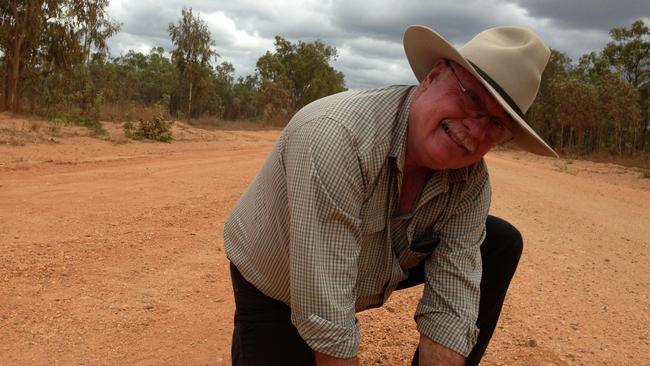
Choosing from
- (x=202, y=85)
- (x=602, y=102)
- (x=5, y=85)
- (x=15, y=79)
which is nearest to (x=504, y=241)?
(x=15, y=79)

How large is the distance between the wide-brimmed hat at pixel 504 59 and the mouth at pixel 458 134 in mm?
126

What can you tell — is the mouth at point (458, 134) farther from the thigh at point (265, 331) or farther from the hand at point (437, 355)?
the thigh at point (265, 331)

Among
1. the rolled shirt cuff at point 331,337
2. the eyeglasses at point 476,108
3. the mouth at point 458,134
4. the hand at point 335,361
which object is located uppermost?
the eyeglasses at point 476,108

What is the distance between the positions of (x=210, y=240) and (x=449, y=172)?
9.41ft

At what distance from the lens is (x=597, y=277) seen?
14.7 feet

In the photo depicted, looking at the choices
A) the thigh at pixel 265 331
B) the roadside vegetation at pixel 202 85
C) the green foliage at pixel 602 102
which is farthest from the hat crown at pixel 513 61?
the green foliage at pixel 602 102

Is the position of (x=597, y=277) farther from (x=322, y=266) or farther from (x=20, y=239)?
(x=20, y=239)

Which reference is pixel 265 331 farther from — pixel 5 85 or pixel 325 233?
pixel 5 85

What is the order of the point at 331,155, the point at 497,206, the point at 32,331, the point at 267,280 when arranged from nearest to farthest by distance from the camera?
1. the point at 331,155
2. the point at 267,280
3. the point at 32,331
4. the point at 497,206

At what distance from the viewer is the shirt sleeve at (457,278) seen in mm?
2059

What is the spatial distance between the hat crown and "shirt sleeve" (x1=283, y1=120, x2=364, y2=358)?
493 mm

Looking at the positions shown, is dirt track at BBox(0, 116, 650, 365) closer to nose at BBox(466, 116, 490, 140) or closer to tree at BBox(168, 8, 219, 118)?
nose at BBox(466, 116, 490, 140)

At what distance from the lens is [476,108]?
179 cm

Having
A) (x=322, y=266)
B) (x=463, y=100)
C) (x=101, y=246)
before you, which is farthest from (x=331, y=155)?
(x=101, y=246)
